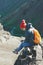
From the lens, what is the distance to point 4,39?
124 feet

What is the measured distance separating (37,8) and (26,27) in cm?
8388

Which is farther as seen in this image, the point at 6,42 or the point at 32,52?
the point at 6,42

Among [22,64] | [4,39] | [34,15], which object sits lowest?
[22,64]

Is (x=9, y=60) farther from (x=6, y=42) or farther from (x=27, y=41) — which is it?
(x=6, y=42)

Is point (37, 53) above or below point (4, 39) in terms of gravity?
below

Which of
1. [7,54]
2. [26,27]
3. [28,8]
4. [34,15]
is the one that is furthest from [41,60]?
[28,8]

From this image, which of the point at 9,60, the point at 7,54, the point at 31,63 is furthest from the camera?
the point at 7,54

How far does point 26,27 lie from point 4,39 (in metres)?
18.0

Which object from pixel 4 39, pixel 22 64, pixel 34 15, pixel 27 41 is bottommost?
pixel 22 64

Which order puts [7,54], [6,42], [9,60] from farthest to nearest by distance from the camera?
[6,42], [7,54], [9,60]

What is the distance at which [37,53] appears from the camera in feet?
64.6

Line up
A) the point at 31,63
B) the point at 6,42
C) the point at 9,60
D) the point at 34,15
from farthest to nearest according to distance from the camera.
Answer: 1. the point at 34,15
2. the point at 6,42
3. the point at 9,60
4. the point at 31,63

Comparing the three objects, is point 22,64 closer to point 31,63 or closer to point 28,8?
point 31,63

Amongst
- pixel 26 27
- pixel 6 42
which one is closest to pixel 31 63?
pixel 26 27
